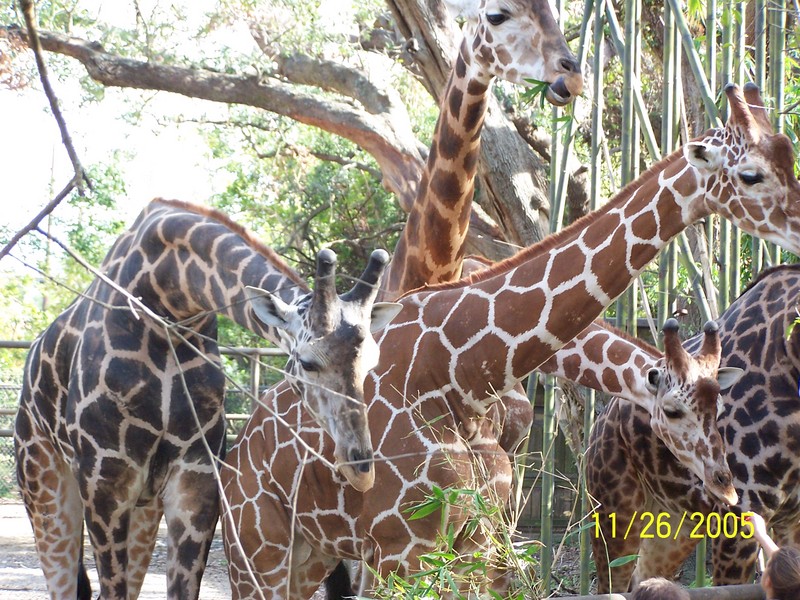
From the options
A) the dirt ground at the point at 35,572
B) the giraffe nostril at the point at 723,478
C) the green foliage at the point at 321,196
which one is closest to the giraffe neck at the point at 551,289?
the giraffe nostril at the point at 723,478

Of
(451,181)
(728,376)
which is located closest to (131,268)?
(451,181)

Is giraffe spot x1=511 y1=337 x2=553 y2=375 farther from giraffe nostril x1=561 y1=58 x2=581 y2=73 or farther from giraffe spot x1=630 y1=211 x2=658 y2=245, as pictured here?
giraffe nostril x1=561 y1=58 x2=581 y2=73

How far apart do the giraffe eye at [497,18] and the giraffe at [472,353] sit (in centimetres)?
95

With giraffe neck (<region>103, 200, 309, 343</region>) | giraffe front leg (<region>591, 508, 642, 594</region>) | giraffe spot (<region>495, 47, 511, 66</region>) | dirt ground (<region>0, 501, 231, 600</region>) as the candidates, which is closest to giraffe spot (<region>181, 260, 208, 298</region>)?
giraffe neck (<region>103, 200, 309, 343</region>)

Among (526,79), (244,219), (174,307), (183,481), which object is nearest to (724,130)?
(526,79)

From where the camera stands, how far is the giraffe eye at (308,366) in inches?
133

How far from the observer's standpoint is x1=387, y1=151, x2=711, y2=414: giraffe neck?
3.68 metres

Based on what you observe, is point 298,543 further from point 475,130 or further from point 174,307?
point 475,130

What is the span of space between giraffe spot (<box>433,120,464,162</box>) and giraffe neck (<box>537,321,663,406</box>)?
3.22 ft

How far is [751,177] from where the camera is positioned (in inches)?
137

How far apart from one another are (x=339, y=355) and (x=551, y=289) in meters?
0.94

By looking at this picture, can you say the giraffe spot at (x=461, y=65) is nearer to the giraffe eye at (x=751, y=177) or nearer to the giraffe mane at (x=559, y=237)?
the giraffe mane at (x=559, y=237)

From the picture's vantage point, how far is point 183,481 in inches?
174

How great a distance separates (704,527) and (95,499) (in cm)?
273
